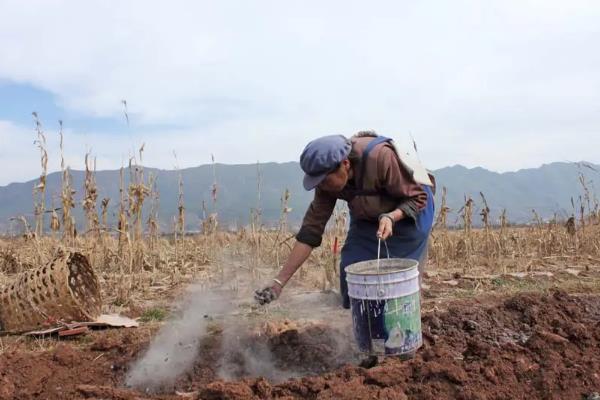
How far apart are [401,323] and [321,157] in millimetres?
993

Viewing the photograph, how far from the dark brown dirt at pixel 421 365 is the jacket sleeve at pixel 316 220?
0.76 meters

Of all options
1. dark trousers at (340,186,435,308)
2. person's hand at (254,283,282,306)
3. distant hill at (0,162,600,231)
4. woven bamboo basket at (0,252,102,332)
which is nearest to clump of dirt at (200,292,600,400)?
person's hand at (254,283,282,306)

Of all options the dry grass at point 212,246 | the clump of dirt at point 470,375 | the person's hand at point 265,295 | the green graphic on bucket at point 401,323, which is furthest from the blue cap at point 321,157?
the dry grass at point 212,246

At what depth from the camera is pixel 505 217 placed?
878cm

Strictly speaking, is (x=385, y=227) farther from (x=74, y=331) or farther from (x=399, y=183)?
(x=74, y=331)

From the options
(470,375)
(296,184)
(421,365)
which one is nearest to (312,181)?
(421,365)

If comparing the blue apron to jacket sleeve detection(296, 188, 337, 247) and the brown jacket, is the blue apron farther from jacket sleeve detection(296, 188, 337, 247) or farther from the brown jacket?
jacket sleeve detection(296, 188, 337, 247)

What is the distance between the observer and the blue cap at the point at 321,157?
3174mm

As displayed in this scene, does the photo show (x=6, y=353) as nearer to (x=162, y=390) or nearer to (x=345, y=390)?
(x=162, y=390)

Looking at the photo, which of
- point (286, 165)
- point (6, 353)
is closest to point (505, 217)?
point (6, 353)

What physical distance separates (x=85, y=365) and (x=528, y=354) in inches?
108

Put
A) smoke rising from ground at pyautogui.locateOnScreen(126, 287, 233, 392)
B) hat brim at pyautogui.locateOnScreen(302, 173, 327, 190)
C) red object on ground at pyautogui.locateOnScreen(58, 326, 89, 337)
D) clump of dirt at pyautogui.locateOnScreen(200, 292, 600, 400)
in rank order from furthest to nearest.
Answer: red object on ground at pyautogui.locateOnScreen(58, 326, 89, 337) < smoke rising from ground at pyautogui.locateOnScreen(126, 287, 233, 392) < hat brim at pyautogui.locateOnScreen(302, 173, 327, 190) < clump of dirt at pyautogui.locateOnScreen(200, 292, 600, 400)

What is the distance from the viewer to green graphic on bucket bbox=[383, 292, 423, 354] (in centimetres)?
307

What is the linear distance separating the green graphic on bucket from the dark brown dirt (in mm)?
103
